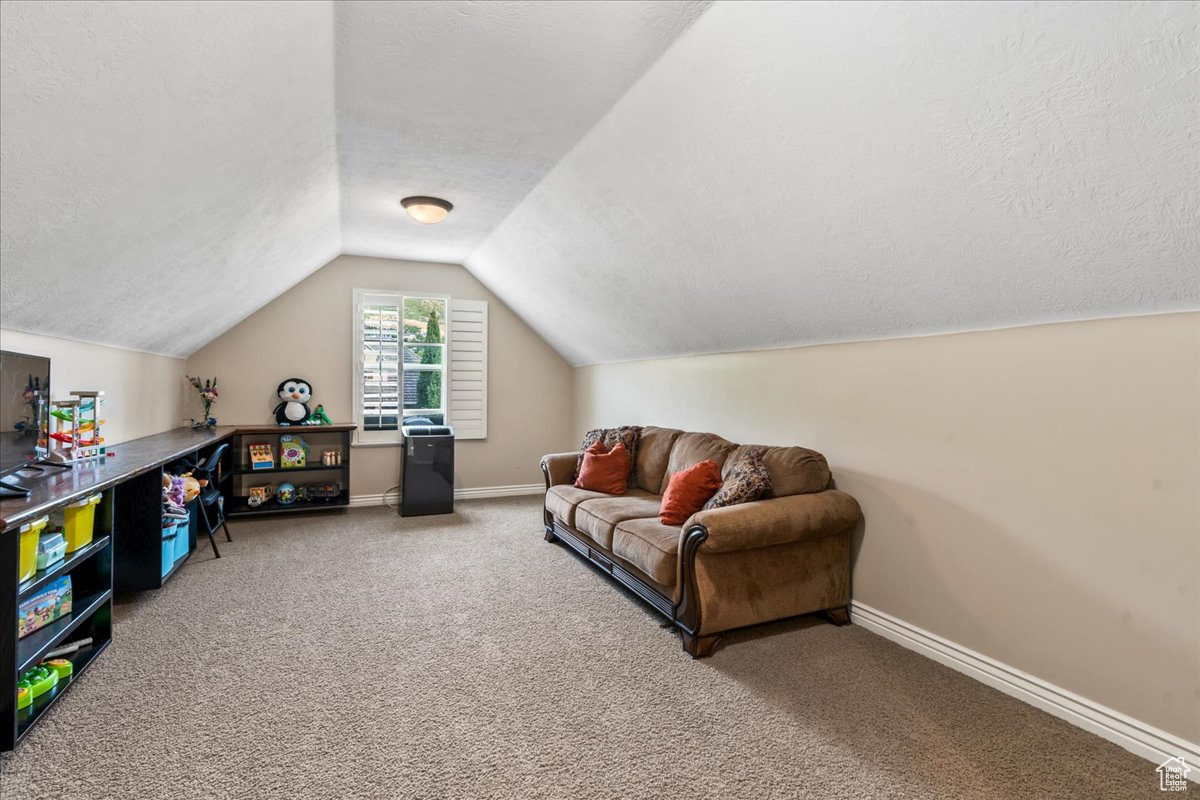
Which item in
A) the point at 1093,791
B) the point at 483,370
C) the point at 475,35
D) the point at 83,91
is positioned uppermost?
the point at 475,35

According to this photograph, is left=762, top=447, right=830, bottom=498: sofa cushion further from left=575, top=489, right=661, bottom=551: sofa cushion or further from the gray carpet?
left=575, top=489, right=661, bottom=551: sofa cushion

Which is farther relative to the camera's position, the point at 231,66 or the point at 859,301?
the point at 859,301

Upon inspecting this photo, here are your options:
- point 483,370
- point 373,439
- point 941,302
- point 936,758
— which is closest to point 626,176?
point 941,302

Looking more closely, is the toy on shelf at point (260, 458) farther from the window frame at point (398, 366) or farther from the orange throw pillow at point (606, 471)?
the orange throw pillow at point (606, 471)

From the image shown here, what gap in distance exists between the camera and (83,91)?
1683 mm

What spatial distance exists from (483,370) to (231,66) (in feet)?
14.7

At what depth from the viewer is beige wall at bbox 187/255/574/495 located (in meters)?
5.55

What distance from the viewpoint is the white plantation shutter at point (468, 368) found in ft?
20.5

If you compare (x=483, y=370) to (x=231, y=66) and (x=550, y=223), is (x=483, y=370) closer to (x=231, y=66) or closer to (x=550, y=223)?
(x=550, y=223)

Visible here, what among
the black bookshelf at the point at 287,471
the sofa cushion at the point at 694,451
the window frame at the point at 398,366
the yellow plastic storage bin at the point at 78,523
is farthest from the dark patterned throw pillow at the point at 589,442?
the yellow plastic storage bin at the point at 78,523

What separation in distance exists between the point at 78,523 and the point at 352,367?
3.51m

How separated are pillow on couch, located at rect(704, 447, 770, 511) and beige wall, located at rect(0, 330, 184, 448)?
3372 mm

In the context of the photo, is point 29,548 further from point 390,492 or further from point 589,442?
point 390,492

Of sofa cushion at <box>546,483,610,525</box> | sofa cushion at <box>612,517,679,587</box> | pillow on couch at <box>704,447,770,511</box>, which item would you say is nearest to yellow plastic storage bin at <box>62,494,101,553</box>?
sofa cushion at <box>612,517,679,587</box>
